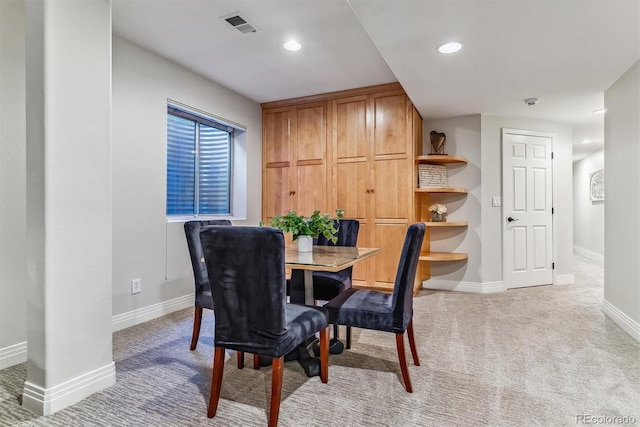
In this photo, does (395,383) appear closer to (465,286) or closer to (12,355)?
(12,355)

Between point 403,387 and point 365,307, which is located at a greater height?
point 365,307

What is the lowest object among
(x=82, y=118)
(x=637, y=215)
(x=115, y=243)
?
(x=115, y=243)

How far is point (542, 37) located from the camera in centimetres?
241

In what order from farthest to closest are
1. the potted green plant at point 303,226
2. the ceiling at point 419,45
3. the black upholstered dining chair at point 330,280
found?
1. the black upholstered dining chair at point 330,280
2. the potted green plant at point 303,226
3. the ceiling at point 419,45

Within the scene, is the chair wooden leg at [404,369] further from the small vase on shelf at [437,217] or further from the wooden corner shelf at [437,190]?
the small vase on shelf at [437,217]

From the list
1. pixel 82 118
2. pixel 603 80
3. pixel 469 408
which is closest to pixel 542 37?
pixel 603 80

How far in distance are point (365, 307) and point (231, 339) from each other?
77 centimetres

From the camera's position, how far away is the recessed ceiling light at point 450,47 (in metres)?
2.53

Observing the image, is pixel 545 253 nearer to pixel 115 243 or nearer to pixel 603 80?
pixel 603 80

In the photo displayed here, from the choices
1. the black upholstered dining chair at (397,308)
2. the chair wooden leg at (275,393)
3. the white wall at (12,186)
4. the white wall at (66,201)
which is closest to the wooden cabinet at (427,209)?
the black upholstered dining chair at (397,308)

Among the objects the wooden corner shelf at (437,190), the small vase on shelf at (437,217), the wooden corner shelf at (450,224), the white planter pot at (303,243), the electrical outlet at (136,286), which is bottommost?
the electrical outlet at (136,286)

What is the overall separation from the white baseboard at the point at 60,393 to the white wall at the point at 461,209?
3.72 m

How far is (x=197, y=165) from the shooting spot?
4.04 meters

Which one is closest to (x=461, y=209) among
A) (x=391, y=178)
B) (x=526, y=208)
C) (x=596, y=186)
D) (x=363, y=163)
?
(x=526, y=208)
